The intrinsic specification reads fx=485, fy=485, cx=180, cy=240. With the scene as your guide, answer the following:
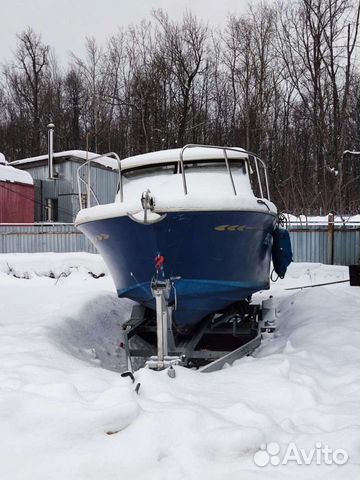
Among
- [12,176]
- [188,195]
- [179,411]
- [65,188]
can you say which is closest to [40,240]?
[12,176]

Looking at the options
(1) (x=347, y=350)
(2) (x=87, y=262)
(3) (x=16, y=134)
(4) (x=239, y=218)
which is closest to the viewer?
(1) (x=347, y=350)

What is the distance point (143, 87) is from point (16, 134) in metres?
12.3

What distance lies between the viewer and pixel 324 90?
79.6ft

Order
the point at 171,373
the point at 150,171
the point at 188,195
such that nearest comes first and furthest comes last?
the point at 171,373
the point at 188,195
the point at 150,171

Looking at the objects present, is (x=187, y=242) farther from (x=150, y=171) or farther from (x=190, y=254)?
(x=150, y=171)

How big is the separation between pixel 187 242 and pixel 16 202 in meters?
14.8

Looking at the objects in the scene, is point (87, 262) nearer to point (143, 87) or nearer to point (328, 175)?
point (328, 175)

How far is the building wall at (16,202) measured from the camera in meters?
18.0

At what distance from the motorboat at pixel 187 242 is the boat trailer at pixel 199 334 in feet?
0.79

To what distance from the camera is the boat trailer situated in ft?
16.2

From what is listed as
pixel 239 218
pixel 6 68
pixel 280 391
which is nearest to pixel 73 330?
pixel 239 218

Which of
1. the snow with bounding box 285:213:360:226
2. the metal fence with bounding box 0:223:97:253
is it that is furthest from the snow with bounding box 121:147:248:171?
the metal fence with bounding box 0:223:97:253

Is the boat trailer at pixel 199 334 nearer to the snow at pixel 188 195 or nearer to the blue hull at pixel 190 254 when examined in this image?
the blue hull at pixel 190 254

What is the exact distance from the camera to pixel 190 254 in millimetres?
5316
